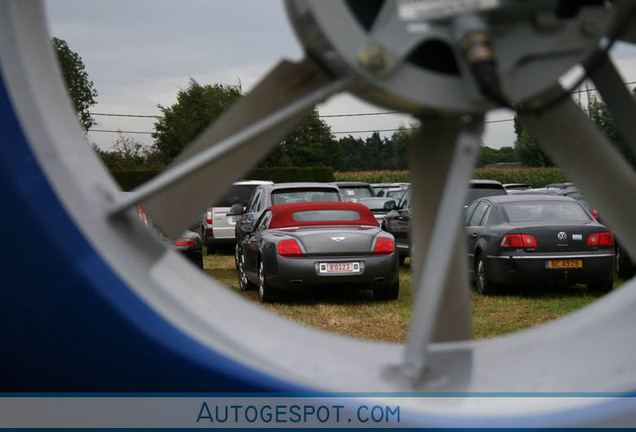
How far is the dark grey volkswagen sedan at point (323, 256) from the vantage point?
32.8 feet

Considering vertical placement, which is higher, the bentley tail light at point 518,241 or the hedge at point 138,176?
the hedge at point 138,176

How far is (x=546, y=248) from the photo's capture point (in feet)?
35.1

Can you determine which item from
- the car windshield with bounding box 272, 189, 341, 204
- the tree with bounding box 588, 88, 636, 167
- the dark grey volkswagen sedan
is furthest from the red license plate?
the tree with bounding box 588, 88, 636, 167

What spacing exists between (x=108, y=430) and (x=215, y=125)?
2.31 ft

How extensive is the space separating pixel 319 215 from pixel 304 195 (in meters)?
2.50

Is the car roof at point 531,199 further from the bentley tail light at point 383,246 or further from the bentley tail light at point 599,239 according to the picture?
the bentley tail light at point 383,246

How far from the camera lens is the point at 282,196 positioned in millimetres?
13531

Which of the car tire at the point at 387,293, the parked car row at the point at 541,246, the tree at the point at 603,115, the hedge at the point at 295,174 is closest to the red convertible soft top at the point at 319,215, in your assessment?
the car tire at the point at 387,293

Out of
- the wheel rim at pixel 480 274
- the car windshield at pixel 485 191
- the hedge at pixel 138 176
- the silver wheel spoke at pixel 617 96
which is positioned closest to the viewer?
the silver wheel spoke at pixel 617 96

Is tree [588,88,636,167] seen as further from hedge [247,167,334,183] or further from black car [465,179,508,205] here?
hedge [247,167,334,183]

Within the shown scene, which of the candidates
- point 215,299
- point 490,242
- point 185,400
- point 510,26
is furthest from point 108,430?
point 490,242

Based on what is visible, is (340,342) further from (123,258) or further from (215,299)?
(123,258)

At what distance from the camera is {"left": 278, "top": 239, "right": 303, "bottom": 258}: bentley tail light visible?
10.1 m

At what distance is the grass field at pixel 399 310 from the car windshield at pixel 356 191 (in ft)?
29.0
